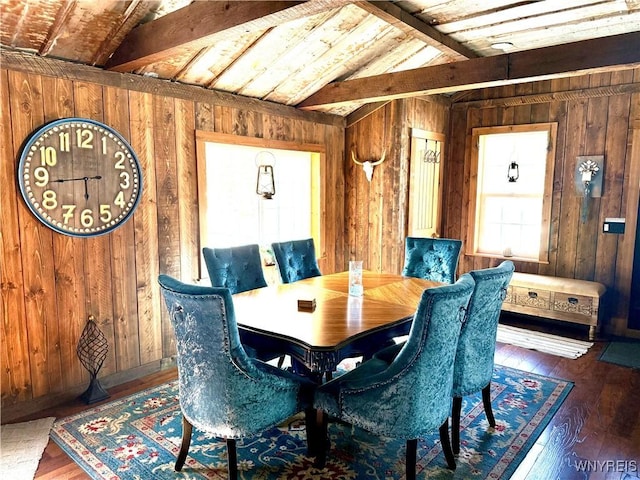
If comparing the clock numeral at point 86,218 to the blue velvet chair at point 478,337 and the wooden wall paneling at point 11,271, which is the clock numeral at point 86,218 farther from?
the blue velvet chair at point 478,337

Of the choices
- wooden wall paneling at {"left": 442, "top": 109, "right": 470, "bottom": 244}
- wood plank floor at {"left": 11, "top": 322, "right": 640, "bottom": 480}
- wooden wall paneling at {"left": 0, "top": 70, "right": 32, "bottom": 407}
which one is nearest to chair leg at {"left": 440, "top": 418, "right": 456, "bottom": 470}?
wood plank floor at {"left": 11, "top": 322, "right": 640, "bottom": 480}

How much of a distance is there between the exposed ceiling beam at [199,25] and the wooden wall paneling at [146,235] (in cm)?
38

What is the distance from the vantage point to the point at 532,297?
4652 mm

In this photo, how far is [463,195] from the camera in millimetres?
5473

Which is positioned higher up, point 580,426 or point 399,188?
point 399,188

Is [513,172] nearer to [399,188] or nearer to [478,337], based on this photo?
[399,188]

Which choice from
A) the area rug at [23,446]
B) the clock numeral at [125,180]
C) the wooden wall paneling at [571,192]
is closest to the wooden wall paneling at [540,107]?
the wooden wall paneling at [571,192]

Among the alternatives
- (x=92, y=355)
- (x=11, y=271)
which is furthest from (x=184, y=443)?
(x=11, y=271)

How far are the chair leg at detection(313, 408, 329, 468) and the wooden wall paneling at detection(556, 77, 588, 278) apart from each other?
12.3 feet

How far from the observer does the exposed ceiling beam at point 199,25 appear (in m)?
2.23

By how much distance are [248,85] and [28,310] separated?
2458mm

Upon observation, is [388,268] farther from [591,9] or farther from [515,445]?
[591,9]

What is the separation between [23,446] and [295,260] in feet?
7.16

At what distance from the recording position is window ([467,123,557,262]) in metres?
4.91
